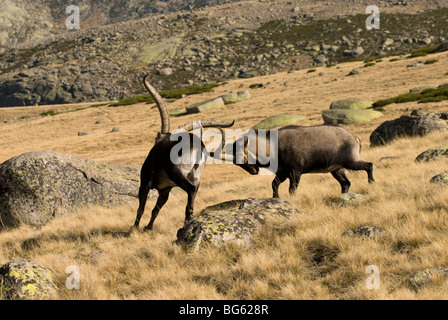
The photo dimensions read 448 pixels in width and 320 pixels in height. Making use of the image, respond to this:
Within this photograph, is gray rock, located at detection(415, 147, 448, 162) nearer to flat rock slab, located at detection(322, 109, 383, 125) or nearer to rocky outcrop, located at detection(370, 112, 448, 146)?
rocky outcrop, located at detection(370, 112, 448, 146)

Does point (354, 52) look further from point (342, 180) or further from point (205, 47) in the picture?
point (342, 180)

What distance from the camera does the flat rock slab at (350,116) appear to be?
1074 inches

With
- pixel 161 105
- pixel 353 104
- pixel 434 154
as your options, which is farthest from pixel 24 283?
pixel 353 104

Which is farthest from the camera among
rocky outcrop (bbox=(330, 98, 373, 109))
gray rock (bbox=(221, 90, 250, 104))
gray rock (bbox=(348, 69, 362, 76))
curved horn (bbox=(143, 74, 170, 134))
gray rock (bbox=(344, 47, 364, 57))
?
gray rock (bbox=(344, 47, 364, 57))

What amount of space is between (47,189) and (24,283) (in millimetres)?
7152

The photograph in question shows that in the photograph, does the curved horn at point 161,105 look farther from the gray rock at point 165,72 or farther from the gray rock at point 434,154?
the gray rock at point 165,72

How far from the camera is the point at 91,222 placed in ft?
33.4

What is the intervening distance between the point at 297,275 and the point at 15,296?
3812 mm

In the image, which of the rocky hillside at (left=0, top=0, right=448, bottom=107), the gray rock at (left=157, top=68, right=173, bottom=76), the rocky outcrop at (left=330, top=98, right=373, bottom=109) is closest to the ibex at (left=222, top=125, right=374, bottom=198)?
the rocky outcrop at (left=330, top=98, right=373, bottom=109)

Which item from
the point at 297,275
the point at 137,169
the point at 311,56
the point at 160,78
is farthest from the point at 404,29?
the point at 297,275

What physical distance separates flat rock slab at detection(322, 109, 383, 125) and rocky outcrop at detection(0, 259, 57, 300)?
2448 cm

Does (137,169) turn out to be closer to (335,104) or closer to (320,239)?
(320,239)

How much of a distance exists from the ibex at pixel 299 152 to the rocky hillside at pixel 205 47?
92.1m

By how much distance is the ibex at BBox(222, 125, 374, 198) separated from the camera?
9.24 m
